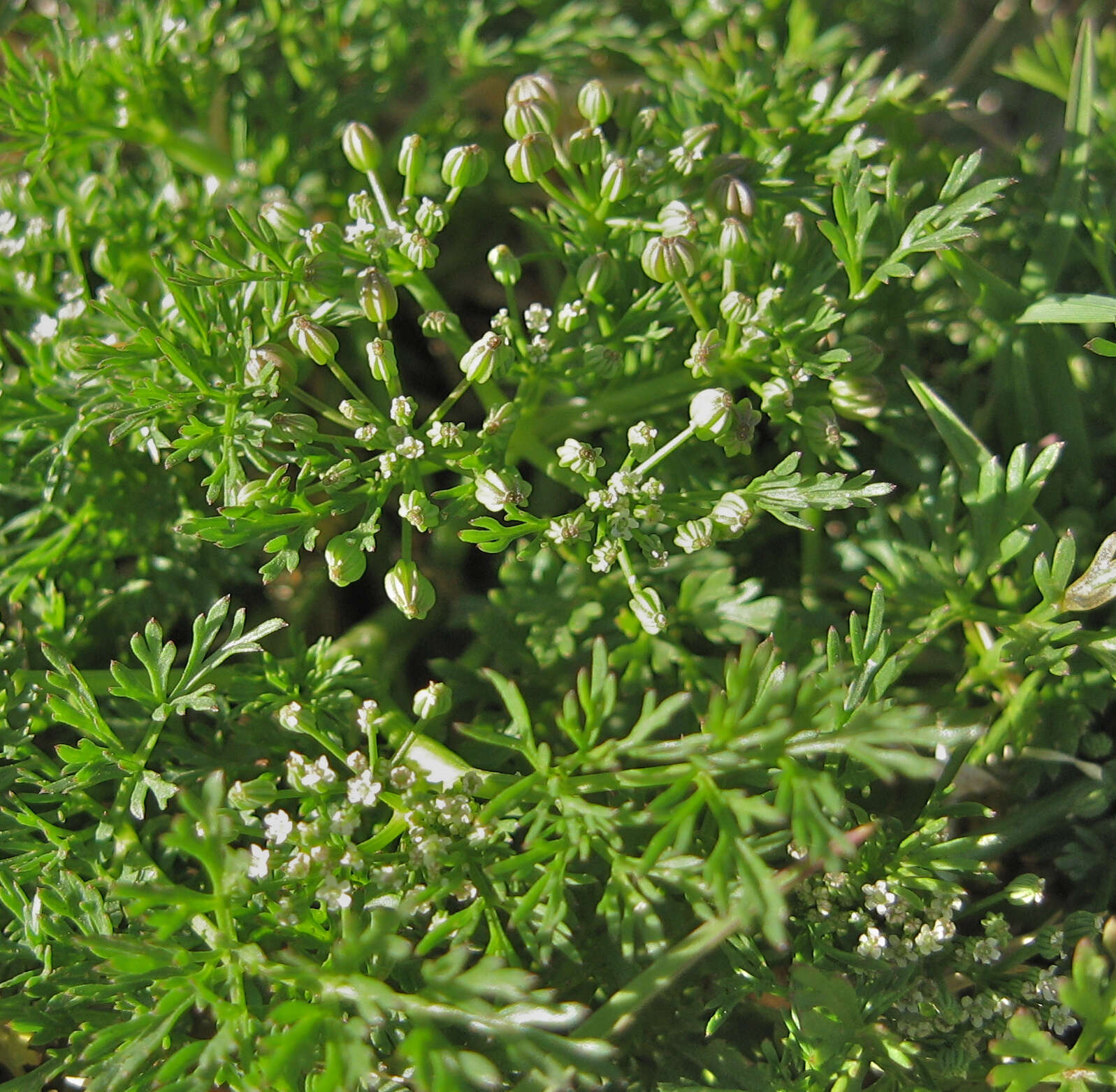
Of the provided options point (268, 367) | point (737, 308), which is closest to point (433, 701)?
point (268, 367)

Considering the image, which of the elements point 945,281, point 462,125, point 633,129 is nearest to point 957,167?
point 945,281

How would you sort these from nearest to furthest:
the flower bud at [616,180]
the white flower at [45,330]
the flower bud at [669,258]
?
the flower bud at [669,258]
the flower bud at [616,180]
the white flower at [45,330]

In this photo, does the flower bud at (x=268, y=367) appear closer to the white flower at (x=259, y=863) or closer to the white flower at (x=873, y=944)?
the white flower at (x=259, y=863)

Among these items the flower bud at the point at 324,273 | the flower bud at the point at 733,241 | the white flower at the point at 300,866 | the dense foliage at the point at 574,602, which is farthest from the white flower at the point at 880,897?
the flower bud at the point at 324,273

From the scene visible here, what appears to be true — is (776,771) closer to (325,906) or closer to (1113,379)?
(325,906)

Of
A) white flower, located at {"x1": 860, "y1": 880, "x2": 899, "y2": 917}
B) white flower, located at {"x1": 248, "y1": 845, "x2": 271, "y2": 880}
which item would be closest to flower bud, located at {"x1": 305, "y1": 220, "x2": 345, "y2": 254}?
white flower, located at {"x1": 248, "y1": 845, "x2": 271, "y2": 880}

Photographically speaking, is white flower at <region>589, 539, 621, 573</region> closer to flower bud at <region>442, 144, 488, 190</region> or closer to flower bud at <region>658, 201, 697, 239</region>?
flower bud at <region>658, 201, 697, 239</region>
